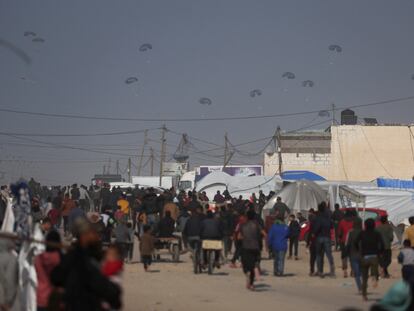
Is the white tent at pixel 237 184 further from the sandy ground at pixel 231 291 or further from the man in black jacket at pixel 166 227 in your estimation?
the sandy ground at pixel 231 291

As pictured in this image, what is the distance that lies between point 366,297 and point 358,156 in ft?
182

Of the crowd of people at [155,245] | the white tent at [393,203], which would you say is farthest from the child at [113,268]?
the white tent at [393,203]

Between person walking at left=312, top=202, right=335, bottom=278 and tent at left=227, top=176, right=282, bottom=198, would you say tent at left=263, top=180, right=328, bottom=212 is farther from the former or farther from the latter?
person walking at left=312, top=202, right=335, bottom=278

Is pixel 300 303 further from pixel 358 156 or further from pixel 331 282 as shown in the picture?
pixel 358 156

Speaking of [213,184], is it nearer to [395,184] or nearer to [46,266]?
[395,184]

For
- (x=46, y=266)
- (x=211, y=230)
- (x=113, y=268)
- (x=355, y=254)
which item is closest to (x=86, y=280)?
(x=113, y=268)

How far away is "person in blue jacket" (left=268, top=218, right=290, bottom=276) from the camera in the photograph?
2203 centimetres

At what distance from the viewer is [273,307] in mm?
15750

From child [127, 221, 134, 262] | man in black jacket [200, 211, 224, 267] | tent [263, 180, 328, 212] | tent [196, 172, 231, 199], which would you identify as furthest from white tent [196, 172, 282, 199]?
man in black jacket [200, 211, 224, 267]

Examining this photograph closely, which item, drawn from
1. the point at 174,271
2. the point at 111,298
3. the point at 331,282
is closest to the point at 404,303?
the point at 111,298

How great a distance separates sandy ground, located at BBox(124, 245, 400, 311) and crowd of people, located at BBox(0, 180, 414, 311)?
0.43 m

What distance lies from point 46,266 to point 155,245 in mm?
15729

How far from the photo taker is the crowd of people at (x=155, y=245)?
7.58 metres

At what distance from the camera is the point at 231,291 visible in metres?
18.5
